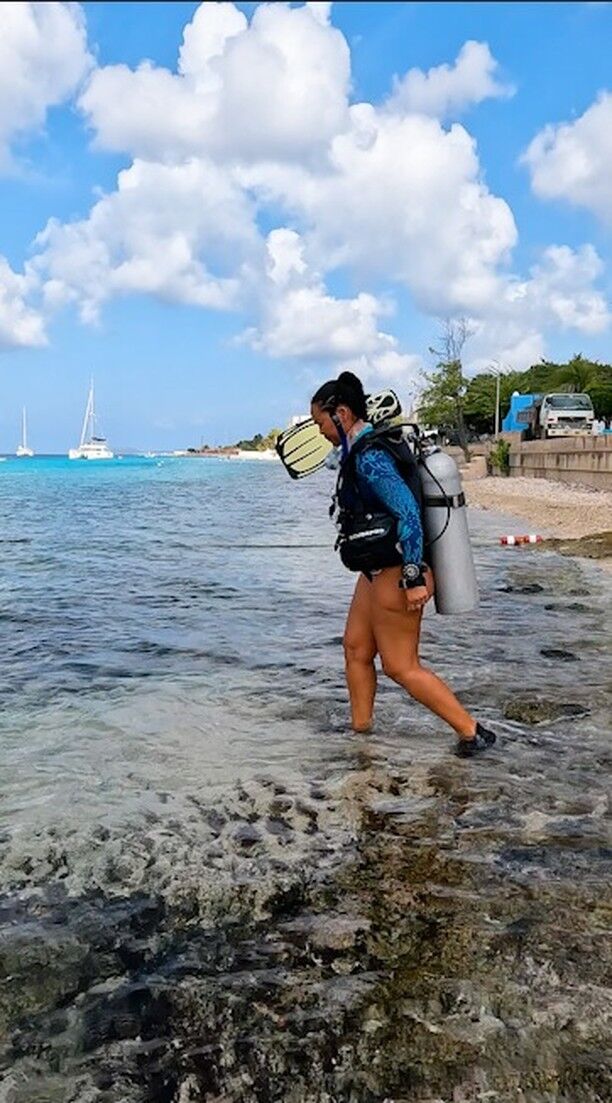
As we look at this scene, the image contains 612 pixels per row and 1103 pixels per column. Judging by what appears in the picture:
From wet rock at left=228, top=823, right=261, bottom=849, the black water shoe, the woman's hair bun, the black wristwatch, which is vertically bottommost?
wet rock at left=228, top=823, right=261, bottom=849

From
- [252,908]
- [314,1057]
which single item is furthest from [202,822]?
[314,1057]

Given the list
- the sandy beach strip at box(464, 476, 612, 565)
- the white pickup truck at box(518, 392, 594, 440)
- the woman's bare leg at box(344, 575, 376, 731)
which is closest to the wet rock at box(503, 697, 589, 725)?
the woman's bare leg at box(344, 575, 376, 731)

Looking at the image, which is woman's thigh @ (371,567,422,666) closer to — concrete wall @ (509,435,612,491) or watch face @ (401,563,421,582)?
watch face @ (401,563,421,582)

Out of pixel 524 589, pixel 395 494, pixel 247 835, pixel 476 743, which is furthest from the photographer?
pixel 524 589

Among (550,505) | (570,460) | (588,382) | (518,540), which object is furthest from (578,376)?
(518,540)

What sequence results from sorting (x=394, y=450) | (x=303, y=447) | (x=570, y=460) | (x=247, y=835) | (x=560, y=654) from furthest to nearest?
1. (x=570, y=460)
2. (x=560, y=654)
3. (x=303, y=447)
4. (x=394, y=450)
5. (x=247, y=835)

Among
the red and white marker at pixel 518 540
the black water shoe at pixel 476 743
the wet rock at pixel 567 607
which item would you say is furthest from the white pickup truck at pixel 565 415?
the black water shoe at pixel 476 743

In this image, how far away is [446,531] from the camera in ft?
17.1

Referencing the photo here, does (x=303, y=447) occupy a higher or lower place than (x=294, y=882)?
higher

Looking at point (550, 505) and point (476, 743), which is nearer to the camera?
point (476, 743)

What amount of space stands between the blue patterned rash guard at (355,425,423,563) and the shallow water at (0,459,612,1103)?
1.36 m

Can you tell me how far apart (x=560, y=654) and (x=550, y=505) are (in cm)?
2220

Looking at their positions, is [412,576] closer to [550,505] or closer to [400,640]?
[400,640]

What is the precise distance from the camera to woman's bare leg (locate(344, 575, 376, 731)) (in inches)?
215
